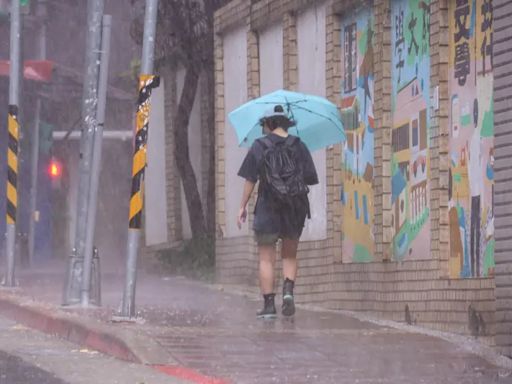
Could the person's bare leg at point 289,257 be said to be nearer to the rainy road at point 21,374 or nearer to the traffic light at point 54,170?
the rainy road at point 21,374

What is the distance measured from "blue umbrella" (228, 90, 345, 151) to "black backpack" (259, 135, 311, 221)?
761mm

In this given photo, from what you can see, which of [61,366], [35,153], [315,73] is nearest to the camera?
[61,366]

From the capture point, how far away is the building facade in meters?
11.4

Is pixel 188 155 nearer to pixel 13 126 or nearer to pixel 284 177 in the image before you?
pixel 13 126

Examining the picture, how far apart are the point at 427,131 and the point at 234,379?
3.97m

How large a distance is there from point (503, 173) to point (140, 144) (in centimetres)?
320

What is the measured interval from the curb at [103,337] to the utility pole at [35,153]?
34.7ft

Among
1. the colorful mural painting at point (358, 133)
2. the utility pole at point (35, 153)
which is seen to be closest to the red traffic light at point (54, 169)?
the utility pole at point (35, 153)

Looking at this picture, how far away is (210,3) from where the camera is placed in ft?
70.7

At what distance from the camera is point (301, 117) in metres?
13.3

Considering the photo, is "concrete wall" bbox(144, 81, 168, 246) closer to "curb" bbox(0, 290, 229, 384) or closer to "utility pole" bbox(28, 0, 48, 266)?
"utility pole" bbox(28, 0, 48, 266)

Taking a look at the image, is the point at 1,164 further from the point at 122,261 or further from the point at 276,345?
the point at 276,345

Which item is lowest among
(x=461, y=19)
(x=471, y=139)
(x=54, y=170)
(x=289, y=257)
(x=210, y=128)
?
(x=289, y=257)

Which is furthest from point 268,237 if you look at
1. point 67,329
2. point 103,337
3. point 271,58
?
point 271,58
